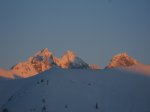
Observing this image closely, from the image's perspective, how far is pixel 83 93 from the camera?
469ft

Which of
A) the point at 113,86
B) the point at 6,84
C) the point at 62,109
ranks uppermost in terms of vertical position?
the point at 6,84

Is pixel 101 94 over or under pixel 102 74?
under

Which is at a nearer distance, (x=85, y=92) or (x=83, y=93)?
(x=83, y=93)

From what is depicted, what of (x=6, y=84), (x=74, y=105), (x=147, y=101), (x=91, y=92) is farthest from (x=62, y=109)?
(x=6, y=84)

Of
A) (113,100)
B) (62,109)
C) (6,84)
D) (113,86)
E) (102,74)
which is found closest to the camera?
(62,109)

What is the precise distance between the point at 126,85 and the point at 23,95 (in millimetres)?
31841

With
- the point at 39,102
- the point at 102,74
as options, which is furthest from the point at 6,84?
the point at 39,102

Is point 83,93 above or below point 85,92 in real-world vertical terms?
below

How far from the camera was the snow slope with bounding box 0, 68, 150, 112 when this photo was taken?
133875 millimetres

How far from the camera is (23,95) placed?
5689 inches

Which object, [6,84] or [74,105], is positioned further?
[6,84]

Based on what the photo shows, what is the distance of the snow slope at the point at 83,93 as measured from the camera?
133875mm

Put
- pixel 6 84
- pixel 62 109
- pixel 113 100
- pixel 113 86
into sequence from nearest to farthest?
pixel 62 109 < pixel 113 100 < pixel 113 86 < pixel 6 84

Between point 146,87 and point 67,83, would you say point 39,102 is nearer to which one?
point 67,83
